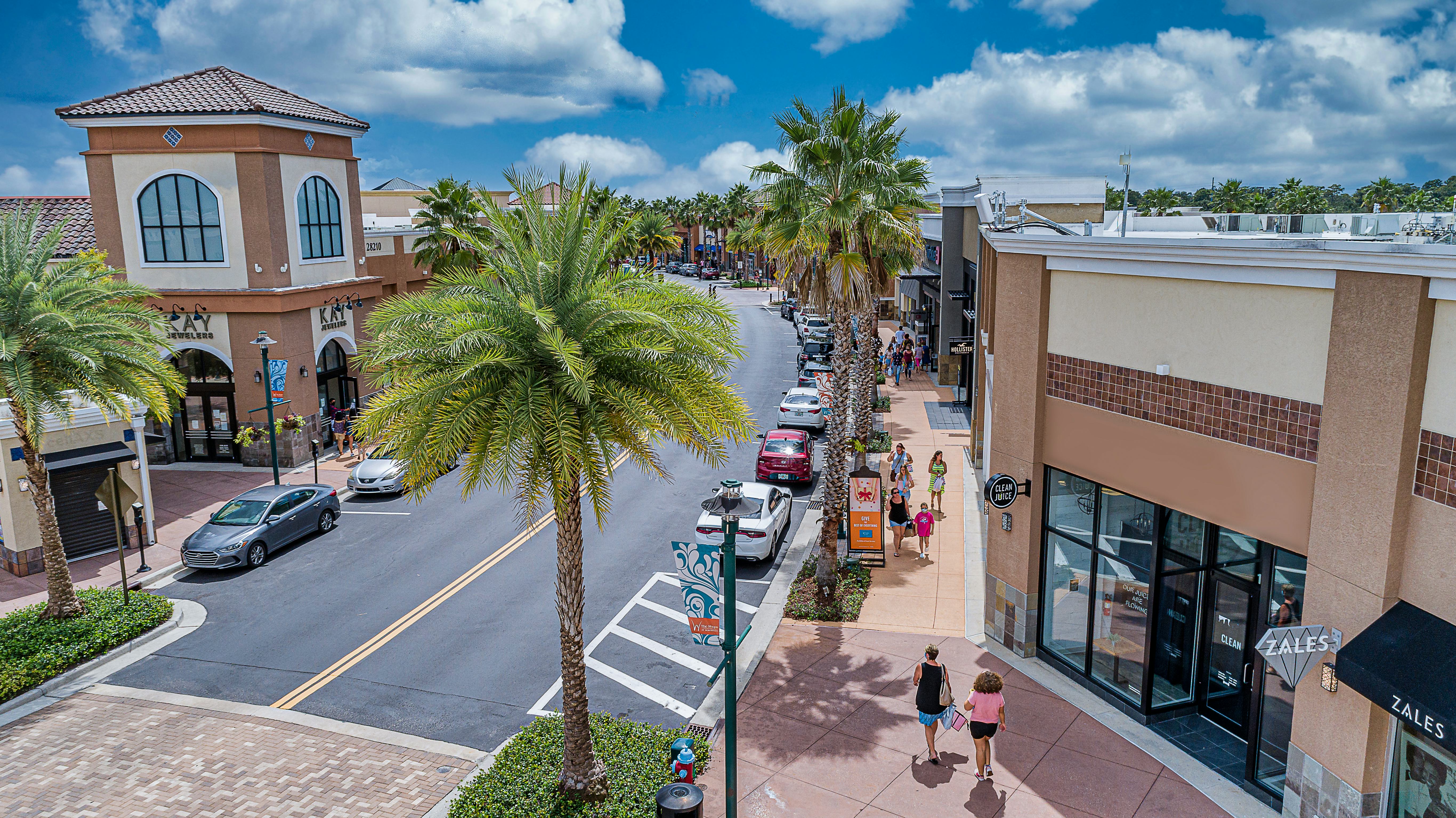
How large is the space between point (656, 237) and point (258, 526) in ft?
292

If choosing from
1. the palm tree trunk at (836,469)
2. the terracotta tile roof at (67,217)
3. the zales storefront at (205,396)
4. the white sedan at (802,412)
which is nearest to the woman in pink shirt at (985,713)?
the palm tree trunk at (836,469)

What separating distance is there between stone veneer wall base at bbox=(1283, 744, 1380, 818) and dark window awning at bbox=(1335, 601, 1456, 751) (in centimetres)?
122

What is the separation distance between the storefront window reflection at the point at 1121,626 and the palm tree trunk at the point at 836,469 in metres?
5.13

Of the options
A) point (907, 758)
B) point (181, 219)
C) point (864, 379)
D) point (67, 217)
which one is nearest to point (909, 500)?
point (864, 379)

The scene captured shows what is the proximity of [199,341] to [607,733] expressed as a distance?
25.0 meters

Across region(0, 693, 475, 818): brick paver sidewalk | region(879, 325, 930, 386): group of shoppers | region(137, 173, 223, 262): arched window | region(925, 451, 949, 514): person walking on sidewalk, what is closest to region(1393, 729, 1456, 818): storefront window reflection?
region(0, 693, 475, 818): brick paver sidewalk

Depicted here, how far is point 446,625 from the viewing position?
17797mm

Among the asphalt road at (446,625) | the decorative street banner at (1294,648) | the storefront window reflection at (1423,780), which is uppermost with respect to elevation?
the decorative street banner at (1294,648)

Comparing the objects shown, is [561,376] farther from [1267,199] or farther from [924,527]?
[1267,199]

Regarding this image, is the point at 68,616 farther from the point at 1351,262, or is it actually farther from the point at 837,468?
the point at 1351,262

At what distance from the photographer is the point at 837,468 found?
19.2 m

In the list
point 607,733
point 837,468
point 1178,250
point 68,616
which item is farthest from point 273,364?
point 1178,250

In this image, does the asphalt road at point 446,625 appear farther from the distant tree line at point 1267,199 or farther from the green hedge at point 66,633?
the distant tree line at point 1267,199

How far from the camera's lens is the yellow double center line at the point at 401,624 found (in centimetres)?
1514
